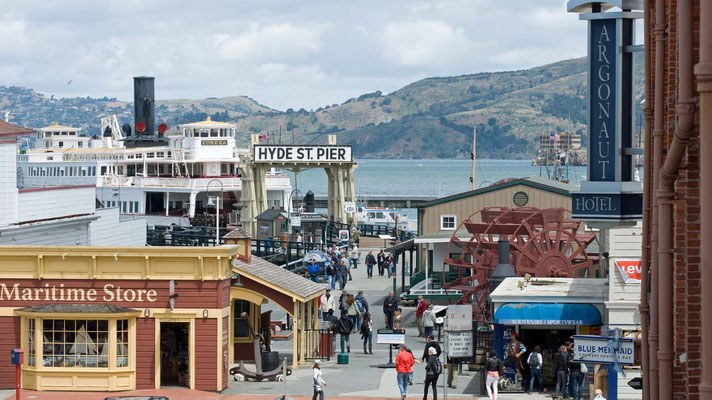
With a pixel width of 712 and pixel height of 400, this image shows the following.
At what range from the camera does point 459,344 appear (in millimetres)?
21297

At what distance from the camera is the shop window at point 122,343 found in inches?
978

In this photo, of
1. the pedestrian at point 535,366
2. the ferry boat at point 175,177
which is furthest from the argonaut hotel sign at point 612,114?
the ferry boat at point 175,177

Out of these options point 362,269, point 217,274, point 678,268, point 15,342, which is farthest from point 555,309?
point 362,269

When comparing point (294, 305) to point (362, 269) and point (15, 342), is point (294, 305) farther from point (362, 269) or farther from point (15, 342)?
point (362, 269)

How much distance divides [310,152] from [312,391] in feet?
126

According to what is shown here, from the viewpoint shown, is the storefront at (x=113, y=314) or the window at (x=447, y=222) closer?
the storefront at (x=113, y=314)

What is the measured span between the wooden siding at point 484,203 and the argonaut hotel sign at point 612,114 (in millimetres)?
25338

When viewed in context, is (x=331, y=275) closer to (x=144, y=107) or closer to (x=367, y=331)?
(x=367, y=331)

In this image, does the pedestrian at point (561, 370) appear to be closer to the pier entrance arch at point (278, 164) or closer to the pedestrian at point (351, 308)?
the pedestrian at point (351, 308)

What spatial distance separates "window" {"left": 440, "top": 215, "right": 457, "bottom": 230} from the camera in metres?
44.5

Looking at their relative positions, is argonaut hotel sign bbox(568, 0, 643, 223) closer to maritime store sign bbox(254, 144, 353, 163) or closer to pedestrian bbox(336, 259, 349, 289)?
pedestrian bbox(336, 259, 349, 289)

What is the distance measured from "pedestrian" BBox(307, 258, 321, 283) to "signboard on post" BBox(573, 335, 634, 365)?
2541cm

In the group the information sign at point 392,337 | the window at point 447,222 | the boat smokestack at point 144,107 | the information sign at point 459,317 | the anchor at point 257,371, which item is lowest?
the anchor at point 257,371

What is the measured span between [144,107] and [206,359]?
6962 cm
